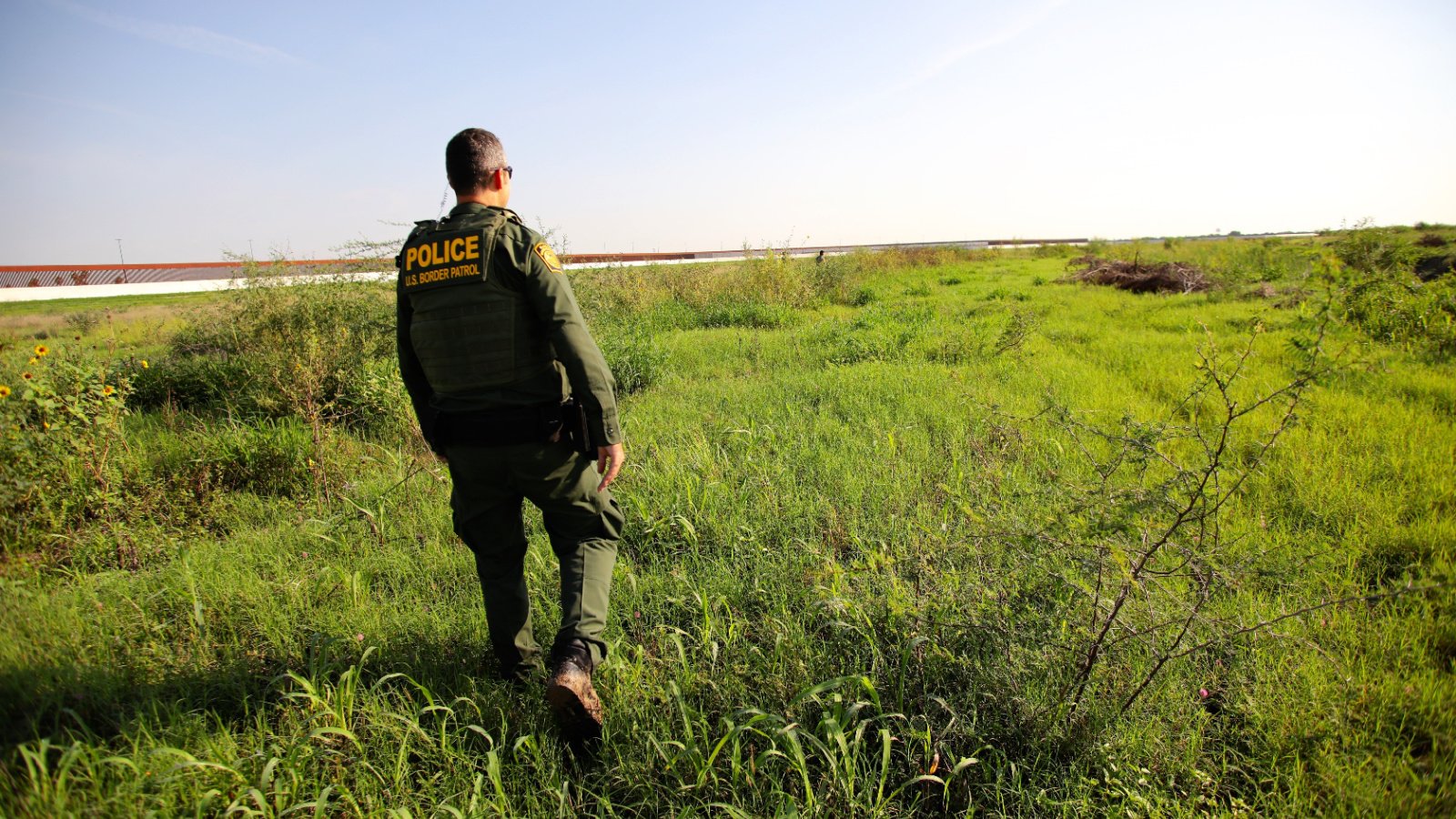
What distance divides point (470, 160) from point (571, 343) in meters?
0.83

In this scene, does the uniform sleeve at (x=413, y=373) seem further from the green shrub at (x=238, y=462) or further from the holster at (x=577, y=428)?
the green shrub at (x=238, y=462)

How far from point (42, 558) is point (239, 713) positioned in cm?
220

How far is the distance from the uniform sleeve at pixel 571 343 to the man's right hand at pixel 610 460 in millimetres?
52

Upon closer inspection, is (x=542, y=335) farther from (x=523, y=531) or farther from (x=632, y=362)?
(x=632, y=362)

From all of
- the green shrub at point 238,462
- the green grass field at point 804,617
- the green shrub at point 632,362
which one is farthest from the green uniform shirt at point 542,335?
the green shrub at point 632,362

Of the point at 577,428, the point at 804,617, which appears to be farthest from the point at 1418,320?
the point at 577,428

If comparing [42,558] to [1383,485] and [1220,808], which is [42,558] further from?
[1383,485]

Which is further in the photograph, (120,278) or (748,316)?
(120,278)

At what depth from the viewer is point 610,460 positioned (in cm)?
229

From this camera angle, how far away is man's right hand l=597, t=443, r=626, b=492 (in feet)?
7.43

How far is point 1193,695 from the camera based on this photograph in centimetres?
223

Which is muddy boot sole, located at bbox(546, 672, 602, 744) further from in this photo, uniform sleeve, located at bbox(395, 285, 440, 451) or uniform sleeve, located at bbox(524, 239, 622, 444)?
uniform sleeve, located at bbox(395, 285, 440, 451)

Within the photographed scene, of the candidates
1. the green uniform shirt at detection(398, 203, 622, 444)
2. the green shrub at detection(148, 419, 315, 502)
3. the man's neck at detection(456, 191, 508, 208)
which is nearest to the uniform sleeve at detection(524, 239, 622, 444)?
the green uniform shirt at detection(398, 203, 622, 444)

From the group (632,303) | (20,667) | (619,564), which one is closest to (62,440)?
(20,667)
